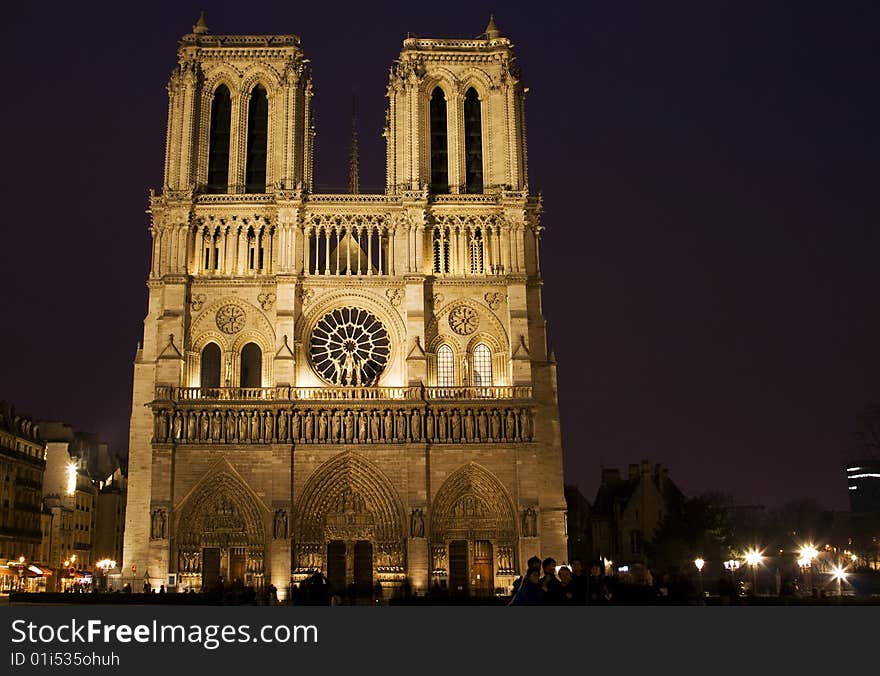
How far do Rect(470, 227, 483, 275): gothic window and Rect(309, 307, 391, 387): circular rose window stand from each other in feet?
15.6

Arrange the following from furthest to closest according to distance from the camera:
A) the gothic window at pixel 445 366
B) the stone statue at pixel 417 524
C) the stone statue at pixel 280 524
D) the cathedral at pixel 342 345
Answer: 1. the gothic window at pixel 445 366
2. the cathedral at pixel 342 345
3. the stone statue at pixel 417 524
4. the stone statue at pixel 280 524

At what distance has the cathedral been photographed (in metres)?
41.0

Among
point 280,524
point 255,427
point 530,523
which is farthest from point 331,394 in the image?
point 530,523

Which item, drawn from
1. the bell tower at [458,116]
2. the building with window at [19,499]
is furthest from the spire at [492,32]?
the building with window at [19,499]

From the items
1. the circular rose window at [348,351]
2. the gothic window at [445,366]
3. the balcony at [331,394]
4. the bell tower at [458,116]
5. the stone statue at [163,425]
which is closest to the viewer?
the stone statue at [163,425]

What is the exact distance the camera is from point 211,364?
4428cm

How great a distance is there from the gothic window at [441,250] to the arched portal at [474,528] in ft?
28.9

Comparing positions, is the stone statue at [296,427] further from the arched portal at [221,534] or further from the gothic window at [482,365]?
the gothic window at [482,365]

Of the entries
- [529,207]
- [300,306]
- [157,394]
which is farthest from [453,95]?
[157,394]

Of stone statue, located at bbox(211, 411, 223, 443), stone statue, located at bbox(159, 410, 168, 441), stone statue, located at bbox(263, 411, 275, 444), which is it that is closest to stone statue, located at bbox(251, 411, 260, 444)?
stone statue, located at bbox(263, 411, 275, 444)

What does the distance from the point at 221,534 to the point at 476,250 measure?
15680 mm

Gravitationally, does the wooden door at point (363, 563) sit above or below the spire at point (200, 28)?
below

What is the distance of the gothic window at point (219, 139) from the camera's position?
46.9m

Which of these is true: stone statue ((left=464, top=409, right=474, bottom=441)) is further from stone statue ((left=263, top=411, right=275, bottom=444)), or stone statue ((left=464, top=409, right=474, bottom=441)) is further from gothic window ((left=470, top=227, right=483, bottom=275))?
stone statue ((left=263, top=411, right=275, bottom=444))
